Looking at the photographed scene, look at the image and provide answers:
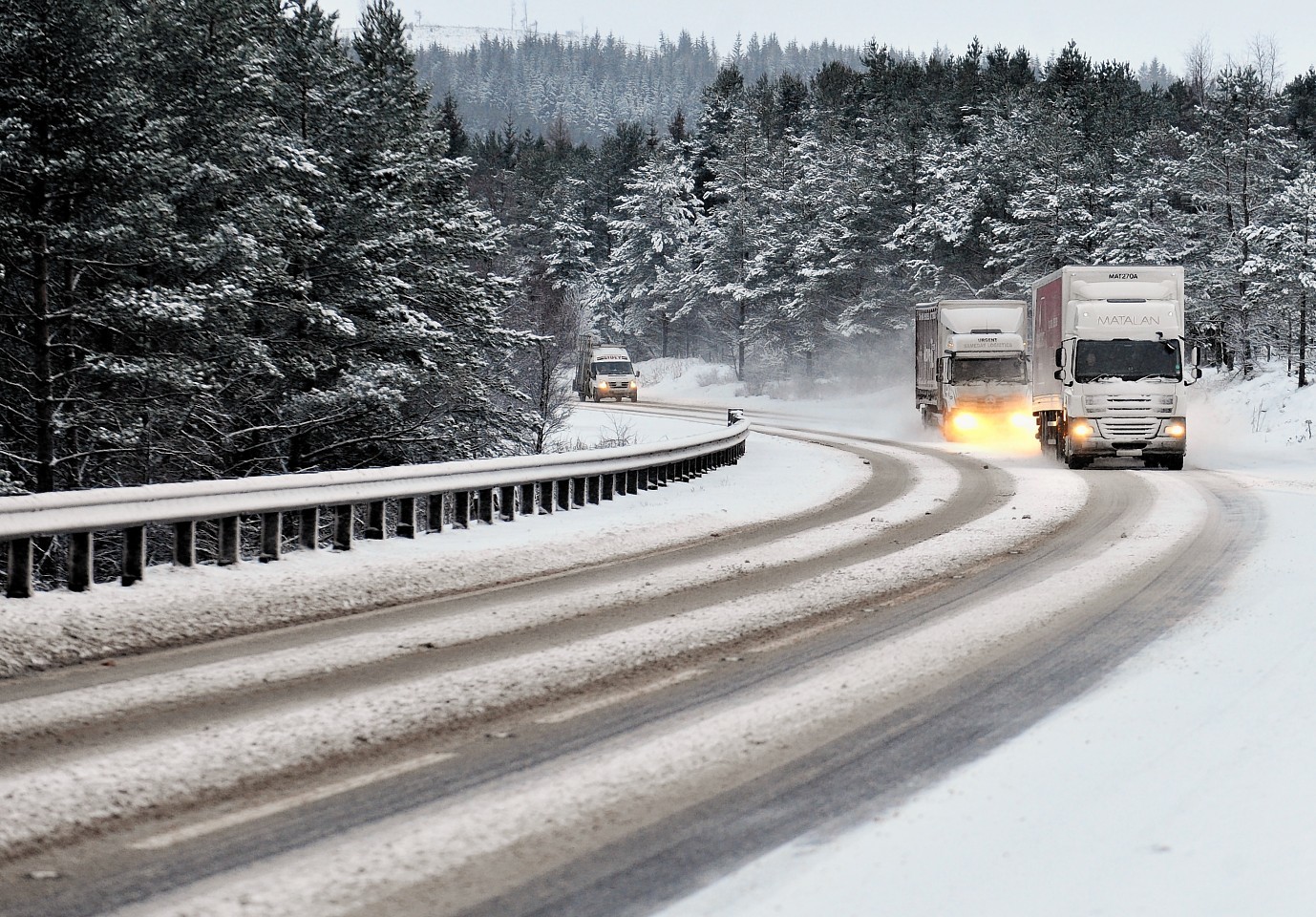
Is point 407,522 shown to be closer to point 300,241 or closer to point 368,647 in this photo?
point 368,647

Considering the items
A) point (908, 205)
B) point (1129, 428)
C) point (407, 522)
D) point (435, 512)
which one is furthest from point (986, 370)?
point (908, 205)

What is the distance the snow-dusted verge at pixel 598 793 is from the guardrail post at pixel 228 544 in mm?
5089

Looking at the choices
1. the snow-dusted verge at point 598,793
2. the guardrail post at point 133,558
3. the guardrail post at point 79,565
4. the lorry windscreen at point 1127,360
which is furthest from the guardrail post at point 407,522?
the lorry windscreen at point 1127,360

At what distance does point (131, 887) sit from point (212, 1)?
23272 mm

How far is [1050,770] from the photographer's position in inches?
195

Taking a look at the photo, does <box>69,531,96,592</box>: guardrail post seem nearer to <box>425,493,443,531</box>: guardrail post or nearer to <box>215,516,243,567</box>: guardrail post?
<box>215,516,243,567</box>: guardrail post

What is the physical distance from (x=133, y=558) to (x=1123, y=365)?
1833 cm

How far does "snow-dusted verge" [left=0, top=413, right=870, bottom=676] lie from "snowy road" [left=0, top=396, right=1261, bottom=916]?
22cm

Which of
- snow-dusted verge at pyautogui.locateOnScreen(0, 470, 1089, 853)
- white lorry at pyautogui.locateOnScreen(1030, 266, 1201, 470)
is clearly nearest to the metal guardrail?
snow-dusted verge at pyautogui.locateOnScreen(0, 470, 1089, 853)

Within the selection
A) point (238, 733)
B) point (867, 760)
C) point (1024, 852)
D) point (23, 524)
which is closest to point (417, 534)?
point (23, 524)

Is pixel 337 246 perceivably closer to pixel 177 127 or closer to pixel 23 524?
pixel 177 127

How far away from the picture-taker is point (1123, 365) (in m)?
22.4

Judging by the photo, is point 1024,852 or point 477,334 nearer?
point 1024,852

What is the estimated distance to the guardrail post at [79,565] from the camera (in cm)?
847
